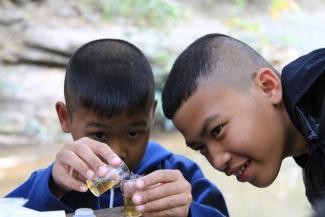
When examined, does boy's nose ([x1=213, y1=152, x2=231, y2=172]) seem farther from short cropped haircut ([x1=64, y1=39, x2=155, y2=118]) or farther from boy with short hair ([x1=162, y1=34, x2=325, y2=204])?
short cropped haircut ([x1=64, y1=39, x2=155, y2=118])

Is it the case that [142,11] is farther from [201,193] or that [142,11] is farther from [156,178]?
[156,178]

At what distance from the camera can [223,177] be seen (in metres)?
4.93

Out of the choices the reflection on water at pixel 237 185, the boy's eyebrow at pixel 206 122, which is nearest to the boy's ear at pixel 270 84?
the boy's eyebrow at pixel 206 122

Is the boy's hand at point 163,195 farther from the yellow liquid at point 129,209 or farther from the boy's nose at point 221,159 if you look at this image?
the boy's nose at point 221,159

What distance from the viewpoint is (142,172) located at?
5.90 ft

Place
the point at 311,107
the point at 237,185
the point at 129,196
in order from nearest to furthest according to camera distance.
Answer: the point at 129,196, the point at 311,107, the point at 237,185

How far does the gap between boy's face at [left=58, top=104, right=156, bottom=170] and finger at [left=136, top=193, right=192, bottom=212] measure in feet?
1.36

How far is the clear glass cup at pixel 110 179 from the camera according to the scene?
3.86 feet

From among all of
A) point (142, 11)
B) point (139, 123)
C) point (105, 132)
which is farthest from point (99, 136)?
point (142, 11)

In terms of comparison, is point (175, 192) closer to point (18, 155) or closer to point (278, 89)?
point (278, 89)

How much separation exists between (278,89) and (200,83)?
0.25m

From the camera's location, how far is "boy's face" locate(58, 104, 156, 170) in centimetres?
160

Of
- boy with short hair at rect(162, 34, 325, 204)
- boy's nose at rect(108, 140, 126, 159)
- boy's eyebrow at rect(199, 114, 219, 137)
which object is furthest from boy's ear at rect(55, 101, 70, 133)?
boy's eyebrow at rect(199, 114, 219, 137)

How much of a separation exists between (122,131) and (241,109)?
37 cm
